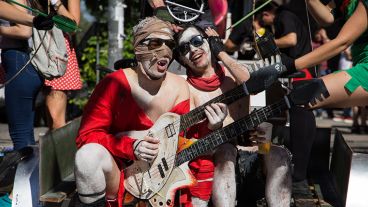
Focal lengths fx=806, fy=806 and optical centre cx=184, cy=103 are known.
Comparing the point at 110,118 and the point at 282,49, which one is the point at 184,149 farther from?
the point at 282,49

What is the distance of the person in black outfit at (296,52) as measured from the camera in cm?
520

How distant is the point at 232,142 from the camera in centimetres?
446

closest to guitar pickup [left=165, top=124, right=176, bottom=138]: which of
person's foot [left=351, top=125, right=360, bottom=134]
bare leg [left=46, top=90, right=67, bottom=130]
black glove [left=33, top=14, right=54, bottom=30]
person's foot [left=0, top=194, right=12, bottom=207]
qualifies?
black glove [left=33, top=14, right=54, bottom=30]

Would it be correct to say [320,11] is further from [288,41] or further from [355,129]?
[355,129]

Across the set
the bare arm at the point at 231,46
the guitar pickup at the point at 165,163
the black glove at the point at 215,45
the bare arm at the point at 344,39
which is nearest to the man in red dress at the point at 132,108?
the guitar pickup at the point at 165,163

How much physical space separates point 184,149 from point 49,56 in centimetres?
133

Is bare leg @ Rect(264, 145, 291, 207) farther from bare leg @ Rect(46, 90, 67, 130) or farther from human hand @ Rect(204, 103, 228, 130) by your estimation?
bare leg @ Rect(46, 90, 67, 130)

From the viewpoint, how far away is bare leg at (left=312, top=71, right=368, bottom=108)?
4.17 meters

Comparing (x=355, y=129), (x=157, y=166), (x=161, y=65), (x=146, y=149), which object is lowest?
(x=355, y=129)

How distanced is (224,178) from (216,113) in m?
0.35

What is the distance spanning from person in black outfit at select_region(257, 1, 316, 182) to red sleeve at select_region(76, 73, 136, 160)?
1.02 meters

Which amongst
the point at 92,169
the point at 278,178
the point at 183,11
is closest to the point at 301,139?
the point at 278,178

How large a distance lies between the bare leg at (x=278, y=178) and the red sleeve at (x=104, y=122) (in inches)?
30.2

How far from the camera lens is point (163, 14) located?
4.78 meters
